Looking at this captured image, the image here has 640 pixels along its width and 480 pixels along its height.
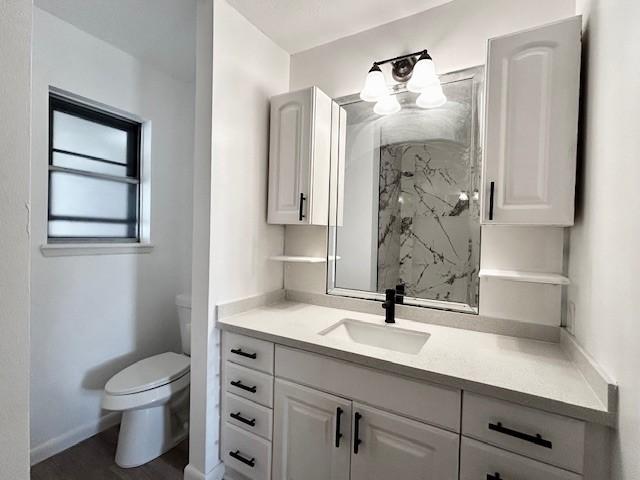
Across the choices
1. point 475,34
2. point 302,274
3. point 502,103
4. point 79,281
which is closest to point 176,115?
point 79,281

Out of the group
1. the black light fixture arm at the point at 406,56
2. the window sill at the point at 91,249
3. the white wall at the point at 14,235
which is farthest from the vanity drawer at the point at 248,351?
the black light fixture arm at the point at 406,56

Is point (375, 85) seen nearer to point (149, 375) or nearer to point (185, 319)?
point (185, 319)

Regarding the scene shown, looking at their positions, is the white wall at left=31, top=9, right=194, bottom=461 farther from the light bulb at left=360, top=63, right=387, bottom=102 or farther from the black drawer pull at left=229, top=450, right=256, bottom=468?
the light bulb at left=360, top=63, right=387, bottom=102

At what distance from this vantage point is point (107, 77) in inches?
76.9

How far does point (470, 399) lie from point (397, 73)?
62.1 inches

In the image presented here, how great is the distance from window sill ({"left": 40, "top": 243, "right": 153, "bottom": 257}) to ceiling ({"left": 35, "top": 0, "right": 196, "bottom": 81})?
51.1 inches

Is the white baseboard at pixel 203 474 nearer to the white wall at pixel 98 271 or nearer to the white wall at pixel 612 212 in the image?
the white wall at pixel 98 271

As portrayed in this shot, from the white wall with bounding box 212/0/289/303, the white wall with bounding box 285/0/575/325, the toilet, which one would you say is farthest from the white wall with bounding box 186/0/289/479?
the toilet

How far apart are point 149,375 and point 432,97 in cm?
221

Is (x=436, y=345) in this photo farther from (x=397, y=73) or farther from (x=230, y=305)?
(x=397, y=73)

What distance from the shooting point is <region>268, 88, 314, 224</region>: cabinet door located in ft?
5.48

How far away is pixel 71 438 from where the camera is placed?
1.79 m

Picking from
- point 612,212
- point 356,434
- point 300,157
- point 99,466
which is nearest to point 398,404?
point 356,434

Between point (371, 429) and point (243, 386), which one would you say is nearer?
point (371, 429)
